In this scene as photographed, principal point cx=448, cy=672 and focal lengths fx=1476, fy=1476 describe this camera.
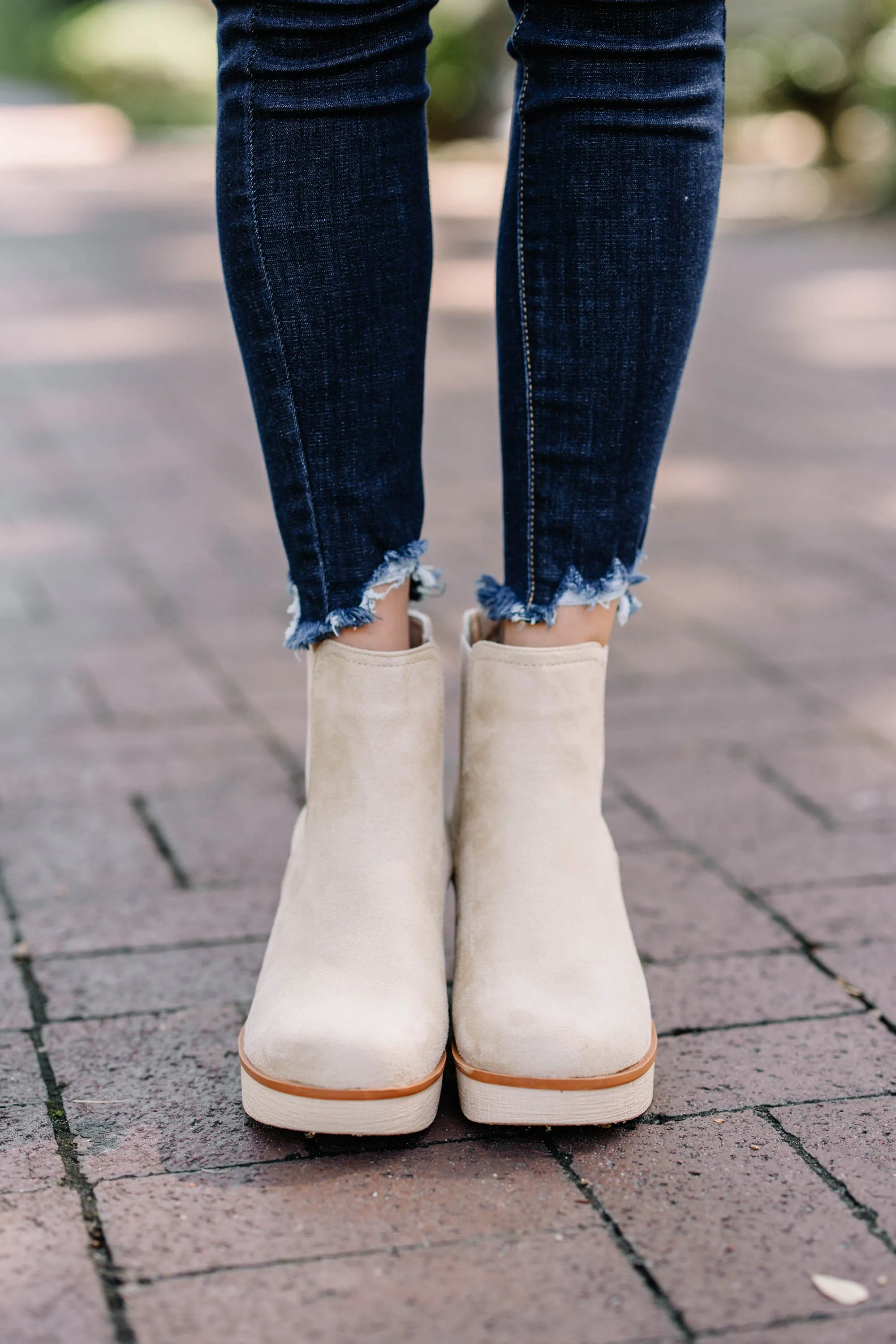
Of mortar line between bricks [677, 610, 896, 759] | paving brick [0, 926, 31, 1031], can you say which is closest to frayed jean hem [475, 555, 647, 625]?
paving brick [0, 926, 31, 1031]

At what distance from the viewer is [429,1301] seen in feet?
2.70

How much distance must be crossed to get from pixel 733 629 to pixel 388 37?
1417mm

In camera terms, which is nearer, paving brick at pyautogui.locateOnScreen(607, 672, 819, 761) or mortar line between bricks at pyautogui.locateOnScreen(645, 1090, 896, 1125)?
mortar line between bricks at pyautogui.locateOnScreen(645, 1090, 896, 1125)

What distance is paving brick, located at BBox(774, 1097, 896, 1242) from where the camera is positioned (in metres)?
0.94

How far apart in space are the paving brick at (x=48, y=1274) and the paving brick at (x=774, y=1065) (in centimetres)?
40

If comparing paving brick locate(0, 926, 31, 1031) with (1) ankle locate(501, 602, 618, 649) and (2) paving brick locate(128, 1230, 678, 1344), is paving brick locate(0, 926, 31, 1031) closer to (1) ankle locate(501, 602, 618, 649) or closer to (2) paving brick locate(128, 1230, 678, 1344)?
(2) paving brick locate(128, 1230, 678, 1344)

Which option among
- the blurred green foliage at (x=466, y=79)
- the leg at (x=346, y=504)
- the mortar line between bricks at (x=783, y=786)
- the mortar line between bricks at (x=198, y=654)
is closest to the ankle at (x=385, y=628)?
the leg at (x=346, y=504)

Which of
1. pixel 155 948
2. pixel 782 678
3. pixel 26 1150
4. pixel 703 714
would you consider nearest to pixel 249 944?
pixel 155 948

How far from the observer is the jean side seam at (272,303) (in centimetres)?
96

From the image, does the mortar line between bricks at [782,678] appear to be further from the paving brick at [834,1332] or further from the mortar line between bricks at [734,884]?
the paving brick at [834,1332]

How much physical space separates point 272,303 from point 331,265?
47 millimetres

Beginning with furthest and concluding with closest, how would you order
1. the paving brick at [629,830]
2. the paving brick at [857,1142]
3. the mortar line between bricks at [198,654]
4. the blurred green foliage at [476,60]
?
the blurred green foliage at [476,60] → the mortar line between bricks at [198,654] → the paving brick at [629,830] → the paving brick at [857,1142]

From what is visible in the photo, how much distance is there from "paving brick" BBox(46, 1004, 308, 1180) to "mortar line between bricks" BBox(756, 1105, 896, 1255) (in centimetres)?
32

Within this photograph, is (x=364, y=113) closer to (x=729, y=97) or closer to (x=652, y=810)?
(x=652, y=810)
